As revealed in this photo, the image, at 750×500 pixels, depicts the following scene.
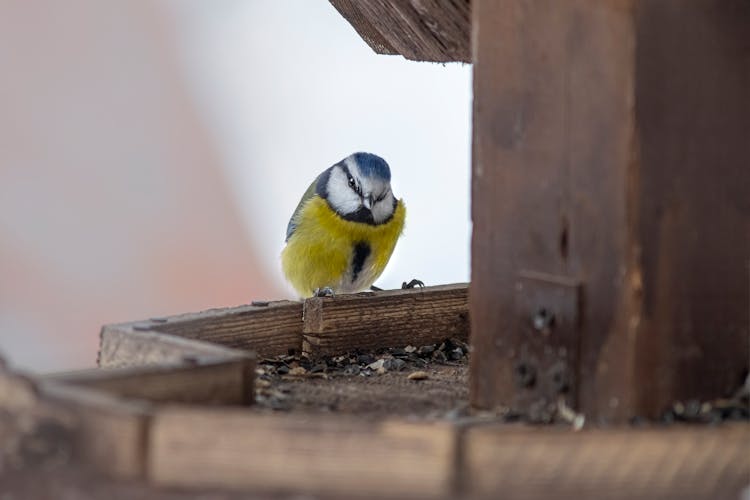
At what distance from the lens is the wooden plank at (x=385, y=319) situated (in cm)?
296

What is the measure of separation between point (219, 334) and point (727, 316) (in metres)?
1.04

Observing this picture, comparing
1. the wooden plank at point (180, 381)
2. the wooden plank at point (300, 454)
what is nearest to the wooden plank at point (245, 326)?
the wooden plank at point (180, 381)

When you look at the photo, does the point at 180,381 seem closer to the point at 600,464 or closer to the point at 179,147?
the point at 600,464

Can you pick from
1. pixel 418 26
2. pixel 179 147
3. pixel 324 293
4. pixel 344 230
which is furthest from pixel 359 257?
pixel 418 26

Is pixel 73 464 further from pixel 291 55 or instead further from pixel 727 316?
pixel 291 55

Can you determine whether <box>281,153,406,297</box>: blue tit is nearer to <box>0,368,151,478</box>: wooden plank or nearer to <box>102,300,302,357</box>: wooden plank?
<box>102,300,302,357</box>: wooden plank

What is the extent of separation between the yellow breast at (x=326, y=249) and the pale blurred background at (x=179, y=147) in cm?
11

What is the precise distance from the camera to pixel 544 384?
212 centimetres

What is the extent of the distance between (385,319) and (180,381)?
1.12m

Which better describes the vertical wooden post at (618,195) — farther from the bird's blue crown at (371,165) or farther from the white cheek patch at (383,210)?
the white cheek patch at (383,210)

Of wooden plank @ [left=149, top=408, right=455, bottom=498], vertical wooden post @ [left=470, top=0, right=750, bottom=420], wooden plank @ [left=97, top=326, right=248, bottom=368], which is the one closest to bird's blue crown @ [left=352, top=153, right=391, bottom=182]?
wooden plank @ [left=97, top=326, right=248, bottom=368]

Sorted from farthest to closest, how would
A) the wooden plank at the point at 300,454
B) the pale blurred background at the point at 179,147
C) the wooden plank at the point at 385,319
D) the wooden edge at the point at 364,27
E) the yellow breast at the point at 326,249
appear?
the yellow breast at the point at 326,249
the pale blurred background at the point at 179,147
the wooden edge at the point at 364,27
the wooden plank at the point at 385,319
the wooden plank at the point at 300,454

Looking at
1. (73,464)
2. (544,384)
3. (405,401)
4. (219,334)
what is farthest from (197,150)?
(73,464)

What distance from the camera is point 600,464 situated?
1.59 meters
